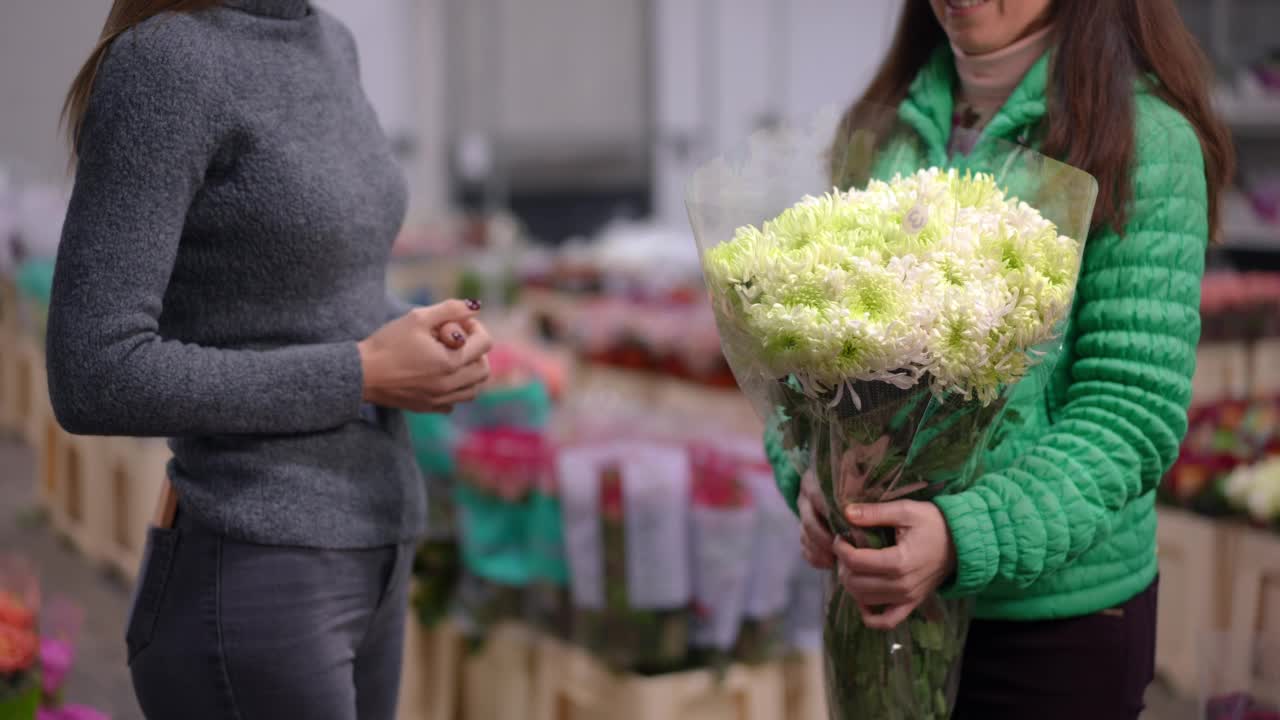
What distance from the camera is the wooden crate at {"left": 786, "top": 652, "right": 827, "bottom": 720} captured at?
249 centimetres

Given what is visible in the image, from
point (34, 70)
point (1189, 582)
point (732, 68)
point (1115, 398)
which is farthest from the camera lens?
point (732, 68)

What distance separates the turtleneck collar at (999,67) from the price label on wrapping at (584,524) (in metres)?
1.19

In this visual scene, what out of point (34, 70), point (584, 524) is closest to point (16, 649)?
point (584, 524)

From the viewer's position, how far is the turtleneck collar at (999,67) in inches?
50.6

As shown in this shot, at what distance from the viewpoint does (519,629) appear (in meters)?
2.61

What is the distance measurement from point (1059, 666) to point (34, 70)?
7.31m

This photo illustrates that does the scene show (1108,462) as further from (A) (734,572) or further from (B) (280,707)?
(A) (734,572)

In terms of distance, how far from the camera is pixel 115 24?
119 centimetres

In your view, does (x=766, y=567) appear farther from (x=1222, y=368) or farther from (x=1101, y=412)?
(x=1222, y=368)

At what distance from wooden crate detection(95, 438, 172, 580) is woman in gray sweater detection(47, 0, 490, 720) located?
8.24 ft

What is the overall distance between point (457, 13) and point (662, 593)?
25.5 feet

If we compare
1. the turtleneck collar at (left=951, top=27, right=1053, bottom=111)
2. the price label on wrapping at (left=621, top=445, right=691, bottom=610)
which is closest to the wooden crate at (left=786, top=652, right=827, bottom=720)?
the price label on wrapping at (left=621, top=445, right=691, bottom=610)

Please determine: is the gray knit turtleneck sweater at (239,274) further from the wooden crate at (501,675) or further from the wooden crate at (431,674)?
the wooden crate at (431,674)

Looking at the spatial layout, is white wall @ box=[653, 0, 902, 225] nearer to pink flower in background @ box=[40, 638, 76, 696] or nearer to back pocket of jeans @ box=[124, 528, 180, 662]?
pink flower in background @ box=[40, 638, 76, 696]
